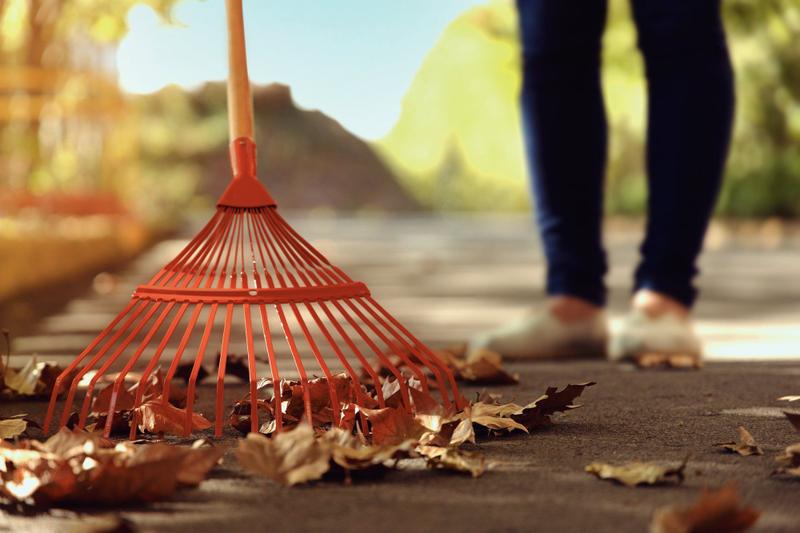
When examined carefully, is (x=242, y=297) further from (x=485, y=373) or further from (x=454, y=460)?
(x=485, y=373)

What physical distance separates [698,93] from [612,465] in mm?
1338

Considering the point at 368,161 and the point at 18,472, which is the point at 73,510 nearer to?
the point at 18,472

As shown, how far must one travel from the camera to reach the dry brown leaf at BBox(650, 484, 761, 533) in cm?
101

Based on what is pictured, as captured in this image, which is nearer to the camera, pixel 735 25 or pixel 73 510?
pixel 73 510

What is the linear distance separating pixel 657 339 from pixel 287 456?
1349 mm

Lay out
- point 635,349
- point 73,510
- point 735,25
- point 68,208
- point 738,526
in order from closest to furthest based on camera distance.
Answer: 1. point 738,526
2. point 73,510
3. point 635,349
4. point 68,208
5. point 735,25

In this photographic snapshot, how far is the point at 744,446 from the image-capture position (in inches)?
56.1

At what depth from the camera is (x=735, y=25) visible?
12.4 meters

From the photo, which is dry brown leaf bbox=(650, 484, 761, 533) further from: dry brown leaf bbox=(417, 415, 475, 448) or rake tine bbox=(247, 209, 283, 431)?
rake tine bbox=(247, 209, 283, 431)

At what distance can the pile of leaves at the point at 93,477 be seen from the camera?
1.16m

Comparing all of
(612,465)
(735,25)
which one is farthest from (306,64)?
(735,25)

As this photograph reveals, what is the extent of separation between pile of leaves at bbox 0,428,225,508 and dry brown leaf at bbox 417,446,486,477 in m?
0.29

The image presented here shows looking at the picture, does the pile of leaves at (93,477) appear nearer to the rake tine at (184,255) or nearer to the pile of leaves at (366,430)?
the pile of leaves at (366,430)

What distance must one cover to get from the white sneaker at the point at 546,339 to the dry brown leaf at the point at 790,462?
1182 mm
